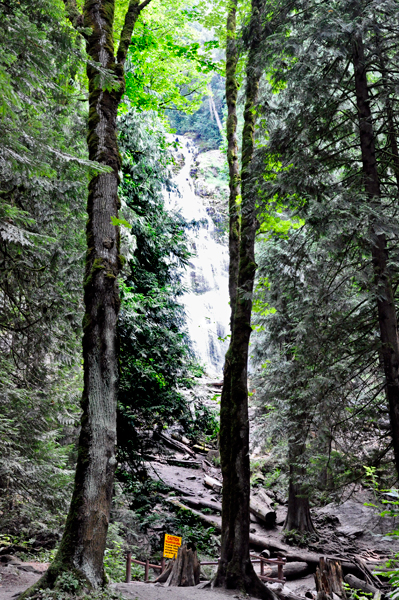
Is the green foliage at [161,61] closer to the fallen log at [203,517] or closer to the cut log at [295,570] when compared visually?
the fallen log at [203,517]

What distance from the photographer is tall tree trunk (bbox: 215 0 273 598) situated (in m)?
5.93

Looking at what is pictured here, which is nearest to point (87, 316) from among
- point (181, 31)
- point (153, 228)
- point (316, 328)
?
point (316, 328)

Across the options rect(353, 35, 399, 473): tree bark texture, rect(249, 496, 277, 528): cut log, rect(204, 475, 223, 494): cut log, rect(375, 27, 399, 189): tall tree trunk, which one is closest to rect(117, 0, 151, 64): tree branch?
rect(353, 35, 399, 473): tree bark texture

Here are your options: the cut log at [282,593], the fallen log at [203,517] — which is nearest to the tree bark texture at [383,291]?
the cut log at [282,593]

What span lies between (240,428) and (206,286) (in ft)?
82.8

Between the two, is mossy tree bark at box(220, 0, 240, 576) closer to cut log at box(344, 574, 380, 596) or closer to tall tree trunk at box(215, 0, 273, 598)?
tall tree trunk at box(215, 0, 273, 598)

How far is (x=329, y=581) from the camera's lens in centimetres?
656

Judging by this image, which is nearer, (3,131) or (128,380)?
(3,131)

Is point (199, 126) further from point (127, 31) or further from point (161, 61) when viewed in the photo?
point (127, 31)

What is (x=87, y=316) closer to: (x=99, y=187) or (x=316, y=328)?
(x=99, y=187)

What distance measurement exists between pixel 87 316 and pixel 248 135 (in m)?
5.23

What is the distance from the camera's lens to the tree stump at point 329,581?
6.39 meters

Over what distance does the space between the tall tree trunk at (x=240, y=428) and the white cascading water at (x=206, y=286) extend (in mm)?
20878

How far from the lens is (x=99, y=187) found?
4.87m
